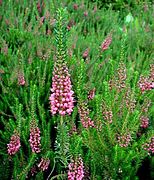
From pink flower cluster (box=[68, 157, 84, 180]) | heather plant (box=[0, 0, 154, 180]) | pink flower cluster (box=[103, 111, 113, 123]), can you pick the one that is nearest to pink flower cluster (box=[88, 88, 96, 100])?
heather plant (box=[0, 0, 154, 180])

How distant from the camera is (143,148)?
6.43ft

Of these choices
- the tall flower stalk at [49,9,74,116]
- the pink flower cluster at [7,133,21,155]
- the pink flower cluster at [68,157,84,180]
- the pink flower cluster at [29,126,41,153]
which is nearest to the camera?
the tall flower stalk at [49,9,74,116]

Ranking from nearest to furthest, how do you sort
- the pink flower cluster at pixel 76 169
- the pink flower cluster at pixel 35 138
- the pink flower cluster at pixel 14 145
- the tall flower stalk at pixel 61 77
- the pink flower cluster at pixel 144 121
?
the tall flower stalk at pixel 61 77
the pink flower cluster at pixel 76 169
the pink flower cluster at pixel 35 138
the pink flower cluster at pixel 14 145
the pink flower cluster at pixel 144 121

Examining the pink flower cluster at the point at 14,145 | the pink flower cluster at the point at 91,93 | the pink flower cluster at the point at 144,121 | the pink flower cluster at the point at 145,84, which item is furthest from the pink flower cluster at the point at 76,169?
the pink flower cluster at the point at 91,93

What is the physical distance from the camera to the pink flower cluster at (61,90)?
1.47 meters

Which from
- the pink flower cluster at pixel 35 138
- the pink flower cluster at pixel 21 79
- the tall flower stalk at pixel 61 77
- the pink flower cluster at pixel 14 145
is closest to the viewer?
the tall flower stalk at pixel 61 77

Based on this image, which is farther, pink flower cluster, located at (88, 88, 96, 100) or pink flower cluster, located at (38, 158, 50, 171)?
pink flower cluster, located at (88, 88, 96, 100)

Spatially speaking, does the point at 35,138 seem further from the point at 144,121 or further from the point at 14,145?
the point at 144,121

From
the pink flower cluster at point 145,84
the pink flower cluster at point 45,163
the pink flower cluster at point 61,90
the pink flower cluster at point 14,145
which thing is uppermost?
the pink flower cluster at point 61,90

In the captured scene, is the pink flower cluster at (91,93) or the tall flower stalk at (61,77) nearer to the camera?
the tall flower stalk at (61,77)

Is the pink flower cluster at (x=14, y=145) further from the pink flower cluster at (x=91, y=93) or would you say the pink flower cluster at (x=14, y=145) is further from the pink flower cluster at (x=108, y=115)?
the pink flower cluster at (x=91, y=93)

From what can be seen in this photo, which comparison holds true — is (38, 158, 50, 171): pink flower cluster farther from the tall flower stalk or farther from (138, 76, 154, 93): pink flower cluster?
(138, 76, 154, 93): pink flower cluster

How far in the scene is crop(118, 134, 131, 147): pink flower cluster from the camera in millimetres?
1894

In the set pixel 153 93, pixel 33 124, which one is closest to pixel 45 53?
pixel 153 93
